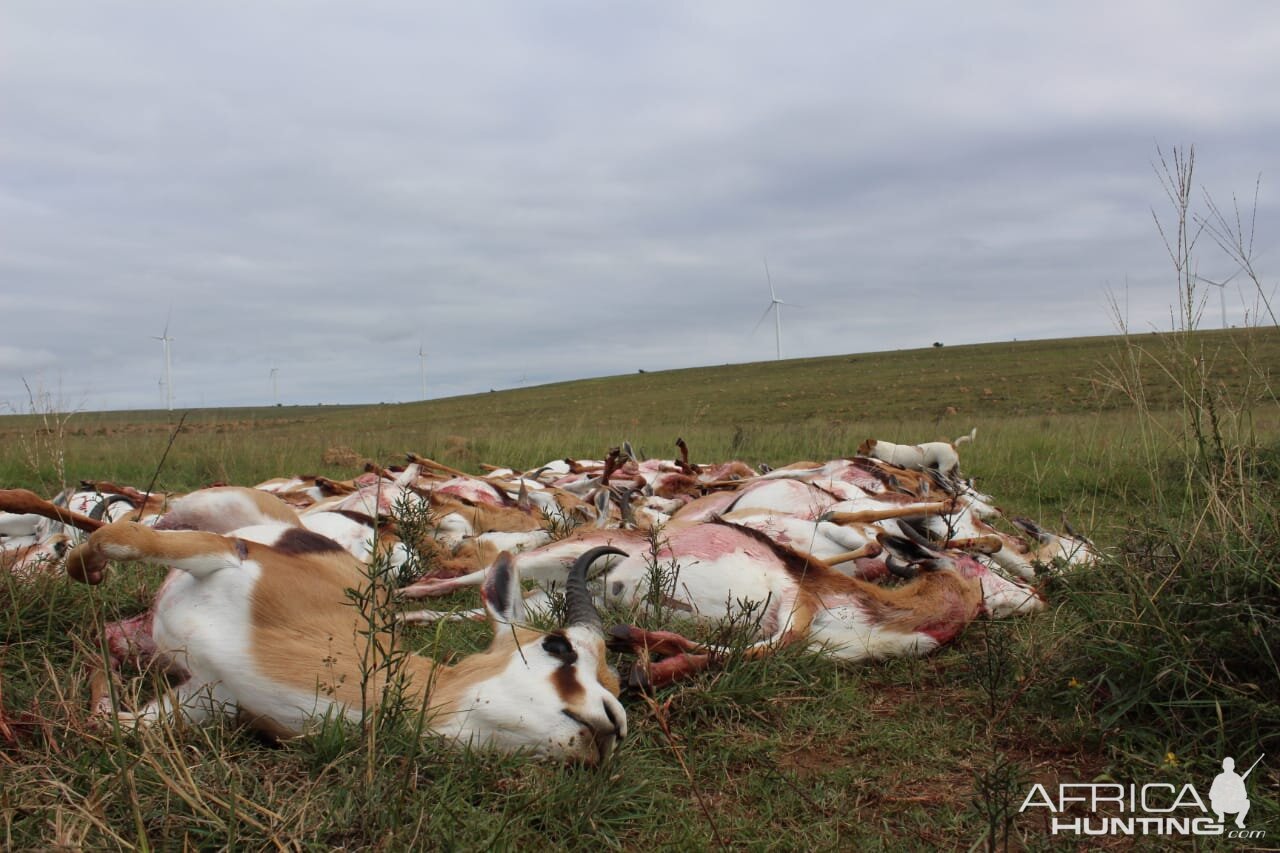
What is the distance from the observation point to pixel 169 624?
2.48 m

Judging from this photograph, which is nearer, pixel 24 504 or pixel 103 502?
pixel 24 504

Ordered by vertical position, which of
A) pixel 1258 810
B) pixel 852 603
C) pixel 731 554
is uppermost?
pixel 731 554

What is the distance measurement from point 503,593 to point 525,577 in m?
1.09

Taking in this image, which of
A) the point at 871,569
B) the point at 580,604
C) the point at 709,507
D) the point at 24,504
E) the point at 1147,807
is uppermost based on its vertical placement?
the point at 24,504

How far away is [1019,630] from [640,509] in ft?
9.06

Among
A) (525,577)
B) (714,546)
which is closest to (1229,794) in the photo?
(714,546)

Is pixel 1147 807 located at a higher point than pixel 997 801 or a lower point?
lower

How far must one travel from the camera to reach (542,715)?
7.36 ft

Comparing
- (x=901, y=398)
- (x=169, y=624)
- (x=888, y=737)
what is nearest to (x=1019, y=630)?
(x=888, y=737)

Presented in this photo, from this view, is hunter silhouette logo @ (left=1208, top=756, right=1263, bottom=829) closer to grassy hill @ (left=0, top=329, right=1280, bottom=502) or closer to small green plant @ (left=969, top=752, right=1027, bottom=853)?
small green plant @ (left=969, top=752, right=1027, bottom=853)

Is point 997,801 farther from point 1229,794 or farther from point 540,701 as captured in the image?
point 540,701

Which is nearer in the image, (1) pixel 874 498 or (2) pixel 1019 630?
(2) pixel 1019 630

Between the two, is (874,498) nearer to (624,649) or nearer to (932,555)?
(932,555)

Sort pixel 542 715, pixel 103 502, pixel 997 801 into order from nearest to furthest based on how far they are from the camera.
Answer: pixel 997 801
pixel 542 715
pixel 103 502
